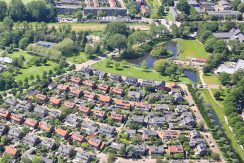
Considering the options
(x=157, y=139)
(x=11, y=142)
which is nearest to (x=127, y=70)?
(x=157, y=139)

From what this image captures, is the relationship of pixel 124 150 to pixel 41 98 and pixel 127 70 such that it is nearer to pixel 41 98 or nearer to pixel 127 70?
pixel 41 98

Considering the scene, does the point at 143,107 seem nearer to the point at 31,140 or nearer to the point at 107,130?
the point at 107,130

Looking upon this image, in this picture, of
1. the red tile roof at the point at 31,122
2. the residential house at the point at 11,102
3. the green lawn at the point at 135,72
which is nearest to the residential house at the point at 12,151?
the red tile roof at the point at 31,122

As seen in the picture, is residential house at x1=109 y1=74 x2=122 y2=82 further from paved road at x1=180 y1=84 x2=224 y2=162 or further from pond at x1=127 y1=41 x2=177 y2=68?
paved road at x1=180 y1=84 x2=224 y2=162

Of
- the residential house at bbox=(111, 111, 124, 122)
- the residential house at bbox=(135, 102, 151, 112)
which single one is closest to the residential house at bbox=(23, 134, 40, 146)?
the residential house at bbox=(111, 111, 124, 122)

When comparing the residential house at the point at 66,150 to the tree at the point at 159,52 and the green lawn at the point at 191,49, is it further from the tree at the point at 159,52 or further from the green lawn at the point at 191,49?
the green lawn at the point at 191,49

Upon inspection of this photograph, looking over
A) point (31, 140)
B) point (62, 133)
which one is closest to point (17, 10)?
point (62, 133)
